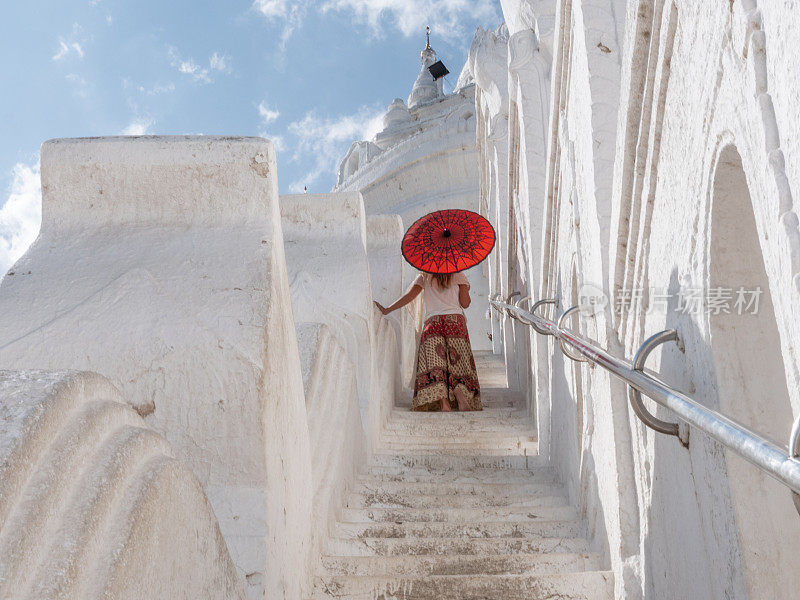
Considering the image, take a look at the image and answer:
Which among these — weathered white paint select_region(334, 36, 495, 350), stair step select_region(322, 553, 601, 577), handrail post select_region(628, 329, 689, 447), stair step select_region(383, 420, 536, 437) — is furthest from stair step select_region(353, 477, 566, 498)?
weathered white paint select_region(334, 36, 495, 350)

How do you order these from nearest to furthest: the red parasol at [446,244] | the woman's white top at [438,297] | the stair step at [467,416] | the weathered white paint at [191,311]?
the weathered white paint at [191,311]
the stair step at [467,416]
the red parasol at [446,244]
the woman's white top at [438,297]

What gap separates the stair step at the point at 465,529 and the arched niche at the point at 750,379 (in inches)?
51.4

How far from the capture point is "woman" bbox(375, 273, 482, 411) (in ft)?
16.2

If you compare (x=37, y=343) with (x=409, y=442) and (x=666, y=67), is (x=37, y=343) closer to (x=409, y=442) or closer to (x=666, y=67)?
(x=666, y=67)

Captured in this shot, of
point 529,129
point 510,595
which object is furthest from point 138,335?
point 529,129

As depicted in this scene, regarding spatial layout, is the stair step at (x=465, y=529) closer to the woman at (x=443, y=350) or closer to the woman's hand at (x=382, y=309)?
the woman at (x=443, y=350)

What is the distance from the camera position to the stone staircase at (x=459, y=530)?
2184 mm

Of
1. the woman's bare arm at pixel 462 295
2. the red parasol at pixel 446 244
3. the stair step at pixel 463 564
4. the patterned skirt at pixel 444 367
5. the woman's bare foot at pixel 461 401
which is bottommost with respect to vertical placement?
the stair step at pixel 463 564

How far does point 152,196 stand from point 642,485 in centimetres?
153

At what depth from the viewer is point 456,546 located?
257cm

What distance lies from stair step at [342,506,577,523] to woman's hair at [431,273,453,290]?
243 centimetres

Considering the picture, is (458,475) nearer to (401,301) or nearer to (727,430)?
(401,301)

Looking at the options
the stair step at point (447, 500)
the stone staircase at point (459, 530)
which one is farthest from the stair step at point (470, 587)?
the stair step at point (447, 500)

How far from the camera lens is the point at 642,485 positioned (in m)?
2.11
